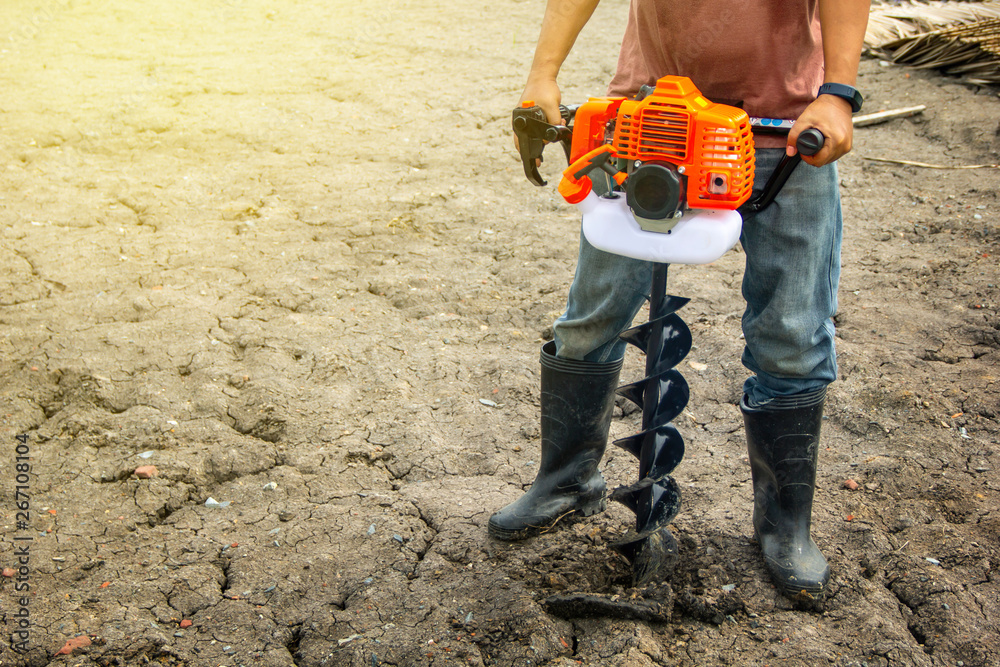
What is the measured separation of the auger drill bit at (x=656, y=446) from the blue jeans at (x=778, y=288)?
96 mm

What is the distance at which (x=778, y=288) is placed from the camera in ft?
5.41

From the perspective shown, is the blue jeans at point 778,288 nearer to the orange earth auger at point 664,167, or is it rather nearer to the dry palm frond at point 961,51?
the orange earth auger at point 664,167

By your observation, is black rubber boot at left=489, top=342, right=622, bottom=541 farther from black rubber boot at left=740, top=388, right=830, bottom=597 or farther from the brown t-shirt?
the brown t-shirt

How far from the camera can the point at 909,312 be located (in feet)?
9.98

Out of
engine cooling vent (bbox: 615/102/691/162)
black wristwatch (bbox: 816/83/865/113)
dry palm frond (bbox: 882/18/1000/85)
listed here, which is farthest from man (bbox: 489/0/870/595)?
dry palm frond (bbox: 882/18/1000/85)

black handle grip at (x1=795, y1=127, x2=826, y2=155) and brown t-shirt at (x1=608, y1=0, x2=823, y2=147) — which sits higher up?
brown t-shirt at (x1=608, y1=0, x2=823, y2=147)

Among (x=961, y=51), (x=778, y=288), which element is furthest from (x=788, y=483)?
(x=961, y=51)

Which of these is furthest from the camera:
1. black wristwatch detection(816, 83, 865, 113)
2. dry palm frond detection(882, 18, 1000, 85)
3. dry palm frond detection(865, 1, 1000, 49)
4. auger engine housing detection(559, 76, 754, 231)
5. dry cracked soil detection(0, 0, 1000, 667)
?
dry palm frond detection(865, 1, 1000, 49)

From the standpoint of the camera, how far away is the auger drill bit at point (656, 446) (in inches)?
71.7

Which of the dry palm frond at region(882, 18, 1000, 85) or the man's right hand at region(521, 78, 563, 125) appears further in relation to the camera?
the dry palm frond at region(882, 18, 1000, 85)

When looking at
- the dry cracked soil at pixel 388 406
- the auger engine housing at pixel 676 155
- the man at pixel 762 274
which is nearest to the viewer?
the auger engine housing at pixel 676 155

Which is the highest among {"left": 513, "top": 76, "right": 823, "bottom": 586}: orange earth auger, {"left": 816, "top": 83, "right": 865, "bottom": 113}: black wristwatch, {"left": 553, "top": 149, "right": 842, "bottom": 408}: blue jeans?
{"left": 816, "top": 83, "right": 865, "bottom": 113}: black wristwatch

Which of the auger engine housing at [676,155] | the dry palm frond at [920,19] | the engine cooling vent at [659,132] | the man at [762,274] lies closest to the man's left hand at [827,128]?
the man at [762,274]

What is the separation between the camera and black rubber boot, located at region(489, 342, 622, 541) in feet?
6.31
